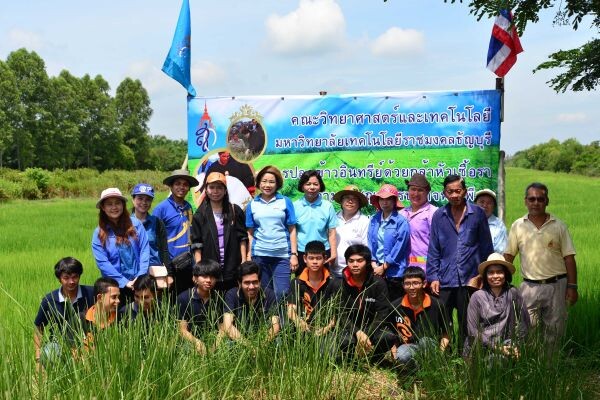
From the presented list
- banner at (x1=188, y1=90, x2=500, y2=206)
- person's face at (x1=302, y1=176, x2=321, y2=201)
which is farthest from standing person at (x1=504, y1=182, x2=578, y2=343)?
person's face at (x1=302, y1=176, x2=321, y2=201)

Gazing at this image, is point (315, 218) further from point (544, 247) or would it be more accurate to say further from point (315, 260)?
point (544, 247)

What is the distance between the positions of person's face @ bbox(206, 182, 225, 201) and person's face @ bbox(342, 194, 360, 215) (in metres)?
1.14

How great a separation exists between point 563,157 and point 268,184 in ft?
268

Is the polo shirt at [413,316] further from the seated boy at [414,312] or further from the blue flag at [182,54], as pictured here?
the blue flag at [182,54]

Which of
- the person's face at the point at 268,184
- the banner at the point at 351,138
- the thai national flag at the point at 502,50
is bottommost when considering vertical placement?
the person's face at the point at 268,184

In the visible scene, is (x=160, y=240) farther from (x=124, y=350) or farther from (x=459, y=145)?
(x=459, y=145)

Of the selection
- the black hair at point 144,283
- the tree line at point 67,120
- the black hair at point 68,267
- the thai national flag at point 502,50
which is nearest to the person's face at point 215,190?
the black hair at point 144,283

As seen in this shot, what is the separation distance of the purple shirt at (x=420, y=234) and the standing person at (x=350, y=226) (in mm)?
422

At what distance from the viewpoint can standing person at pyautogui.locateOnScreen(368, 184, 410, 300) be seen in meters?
5.31

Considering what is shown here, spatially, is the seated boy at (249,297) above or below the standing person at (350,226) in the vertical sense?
below

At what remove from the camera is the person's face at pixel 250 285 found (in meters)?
4.80

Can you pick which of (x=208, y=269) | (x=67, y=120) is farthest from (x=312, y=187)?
(x=67, y=120)

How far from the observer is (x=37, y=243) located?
1178 cm

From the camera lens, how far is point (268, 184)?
5461 mm
